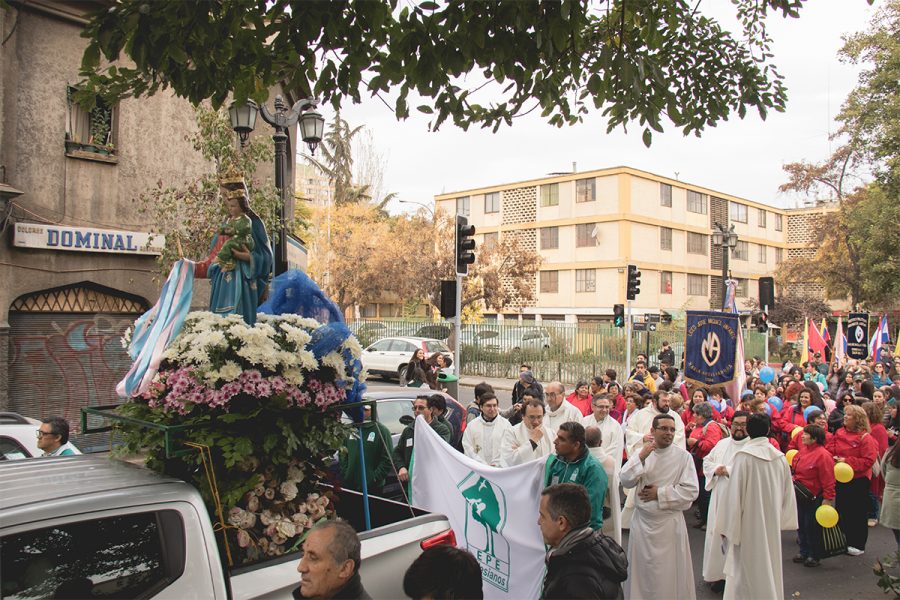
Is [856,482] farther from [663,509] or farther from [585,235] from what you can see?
[585,235]

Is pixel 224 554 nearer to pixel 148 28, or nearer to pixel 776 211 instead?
pixel 148 28

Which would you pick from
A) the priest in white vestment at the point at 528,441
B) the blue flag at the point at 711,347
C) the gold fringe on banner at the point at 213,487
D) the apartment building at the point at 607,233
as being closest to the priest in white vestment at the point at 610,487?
the priest in white vestment at the point at 528,441

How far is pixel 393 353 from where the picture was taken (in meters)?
27.0

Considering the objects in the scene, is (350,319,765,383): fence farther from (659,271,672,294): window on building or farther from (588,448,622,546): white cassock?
(588,448,622,546): white cassock

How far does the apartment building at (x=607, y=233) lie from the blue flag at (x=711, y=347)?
34.4 m

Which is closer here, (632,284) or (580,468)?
(580,468)

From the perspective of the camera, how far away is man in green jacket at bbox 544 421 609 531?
18.3 feet

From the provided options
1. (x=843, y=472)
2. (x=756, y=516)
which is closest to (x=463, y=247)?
(x=843, y=472)

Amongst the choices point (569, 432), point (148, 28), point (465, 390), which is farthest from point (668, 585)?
point (465, 390)

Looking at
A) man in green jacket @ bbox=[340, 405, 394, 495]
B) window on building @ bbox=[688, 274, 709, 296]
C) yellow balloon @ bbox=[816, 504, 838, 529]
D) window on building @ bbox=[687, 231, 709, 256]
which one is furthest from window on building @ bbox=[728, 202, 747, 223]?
man in green jacket @ bbox=[340, 405, 394, 495]

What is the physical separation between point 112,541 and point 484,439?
5.30 metres

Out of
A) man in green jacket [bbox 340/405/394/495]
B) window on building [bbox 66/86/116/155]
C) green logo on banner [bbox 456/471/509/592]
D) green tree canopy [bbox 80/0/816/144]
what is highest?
window on building [bbox 66/86/116/155]

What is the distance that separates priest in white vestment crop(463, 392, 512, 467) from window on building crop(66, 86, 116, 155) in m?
8.98

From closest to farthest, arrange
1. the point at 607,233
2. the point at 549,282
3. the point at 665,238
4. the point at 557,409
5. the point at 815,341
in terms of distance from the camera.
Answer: the point at 557,409 → the point at 815,341 → the point at 607,233 → the point at 665,238 → the point at 549,282
